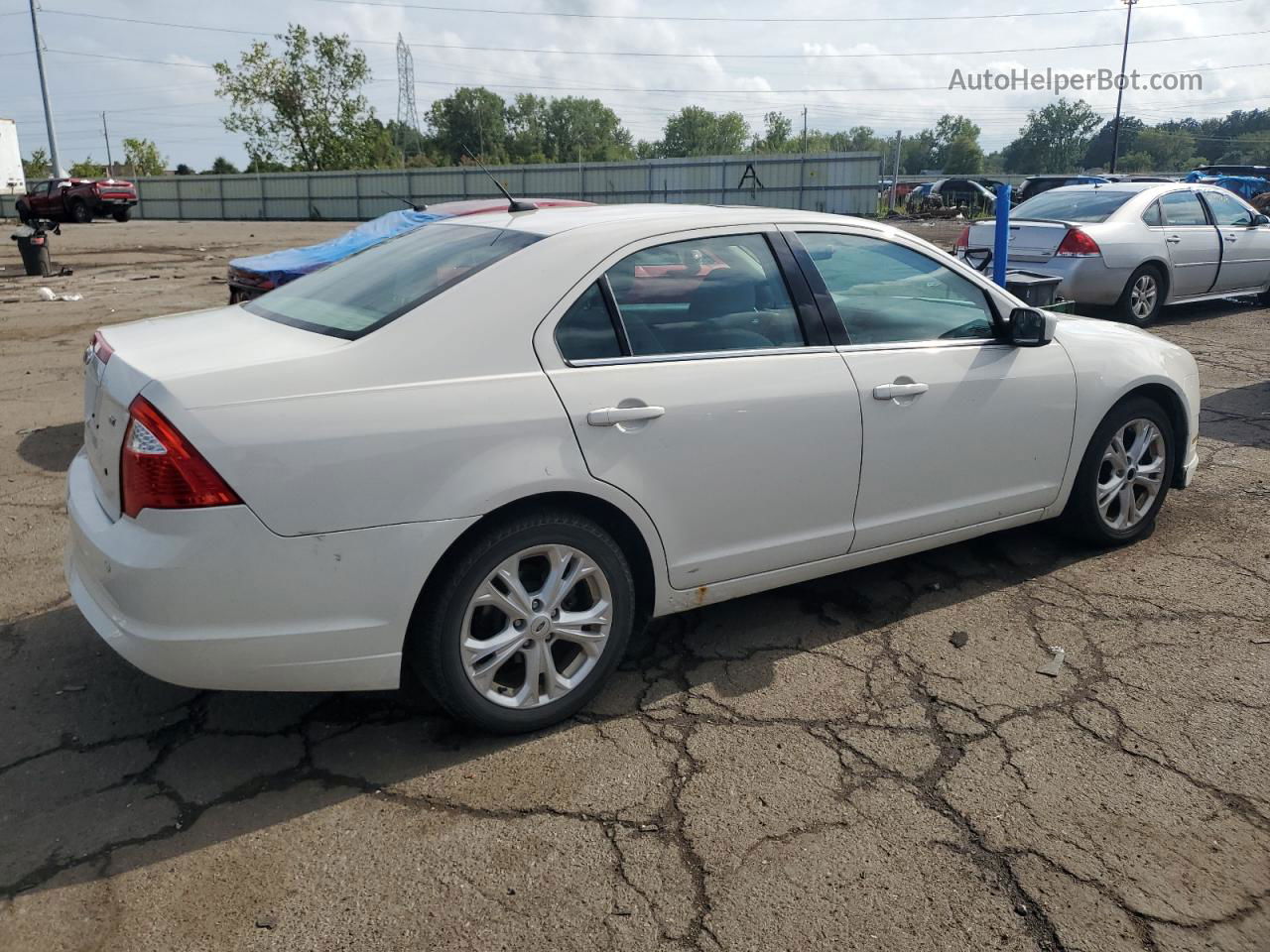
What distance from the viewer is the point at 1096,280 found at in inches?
399

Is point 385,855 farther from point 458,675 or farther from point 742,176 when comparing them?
point 742,176

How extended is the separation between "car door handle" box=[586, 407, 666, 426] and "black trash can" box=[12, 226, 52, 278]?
1806 centimetres

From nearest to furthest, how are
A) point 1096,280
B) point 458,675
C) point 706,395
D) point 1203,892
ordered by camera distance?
1. point 1203,892
2. point 458,675
3. point 706,395
4. point 1096,280

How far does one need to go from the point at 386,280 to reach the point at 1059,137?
150 metres

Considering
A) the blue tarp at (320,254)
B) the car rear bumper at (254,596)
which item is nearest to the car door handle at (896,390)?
the car rear bumper at (254,596)

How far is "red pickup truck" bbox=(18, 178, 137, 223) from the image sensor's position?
38781mm

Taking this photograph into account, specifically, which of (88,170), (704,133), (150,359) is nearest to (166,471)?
(150,359)

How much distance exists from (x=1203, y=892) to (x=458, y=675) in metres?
2.04

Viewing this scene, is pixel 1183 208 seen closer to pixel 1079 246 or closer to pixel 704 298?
pixel 1079 246

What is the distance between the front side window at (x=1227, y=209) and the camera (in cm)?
1136

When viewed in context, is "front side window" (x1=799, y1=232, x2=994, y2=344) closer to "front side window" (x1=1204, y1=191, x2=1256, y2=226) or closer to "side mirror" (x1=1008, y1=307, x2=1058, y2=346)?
"side mirror" (x1=1008, y1=307, x2=1058, y2=346)

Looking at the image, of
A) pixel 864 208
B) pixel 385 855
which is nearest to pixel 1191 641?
pixel 385 855

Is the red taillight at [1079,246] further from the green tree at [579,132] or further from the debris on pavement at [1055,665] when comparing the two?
the green tree at [579,132]

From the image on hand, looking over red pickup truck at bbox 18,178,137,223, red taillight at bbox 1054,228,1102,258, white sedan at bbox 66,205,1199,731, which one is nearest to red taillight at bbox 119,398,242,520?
white sedan at bbox 66,205,1199,731
